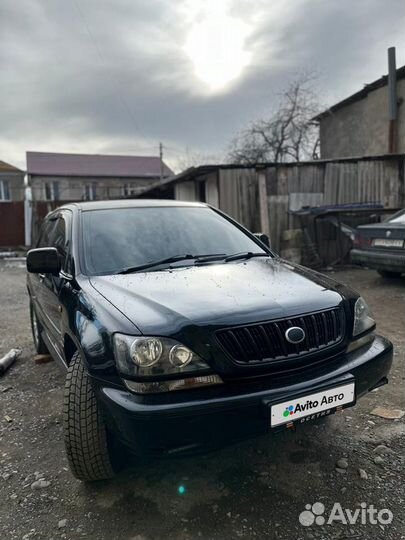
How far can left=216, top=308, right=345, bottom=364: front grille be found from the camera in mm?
1788

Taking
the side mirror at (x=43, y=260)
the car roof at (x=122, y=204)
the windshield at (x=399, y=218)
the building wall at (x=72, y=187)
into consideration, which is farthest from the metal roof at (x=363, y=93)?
the building wall at (x=72, y=187)

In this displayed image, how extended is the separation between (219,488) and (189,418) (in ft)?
2.40

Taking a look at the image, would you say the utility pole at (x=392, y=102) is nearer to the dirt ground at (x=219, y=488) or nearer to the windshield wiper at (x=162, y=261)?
the dirt ground at (x=219, y=488)

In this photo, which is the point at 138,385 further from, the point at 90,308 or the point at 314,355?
the point at 314,355

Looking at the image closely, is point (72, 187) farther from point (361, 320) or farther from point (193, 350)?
point (193, 350)

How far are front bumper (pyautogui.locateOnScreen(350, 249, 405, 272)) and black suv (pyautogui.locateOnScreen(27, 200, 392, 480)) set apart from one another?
449 centimetres

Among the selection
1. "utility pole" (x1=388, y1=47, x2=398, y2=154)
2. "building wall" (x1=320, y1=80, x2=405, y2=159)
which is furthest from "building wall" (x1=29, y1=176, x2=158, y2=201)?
"utility pole" (x1=388, y1=47, x2=398, y2=154)

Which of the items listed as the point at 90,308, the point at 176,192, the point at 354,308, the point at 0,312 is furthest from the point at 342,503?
the point at 176,192

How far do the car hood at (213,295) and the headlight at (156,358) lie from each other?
0.17 ft

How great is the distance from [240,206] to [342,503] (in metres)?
8.14

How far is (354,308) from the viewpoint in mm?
2227

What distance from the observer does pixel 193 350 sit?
1.75m

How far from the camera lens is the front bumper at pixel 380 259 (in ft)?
20.8

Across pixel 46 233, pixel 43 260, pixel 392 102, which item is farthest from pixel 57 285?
pixel 392 102
